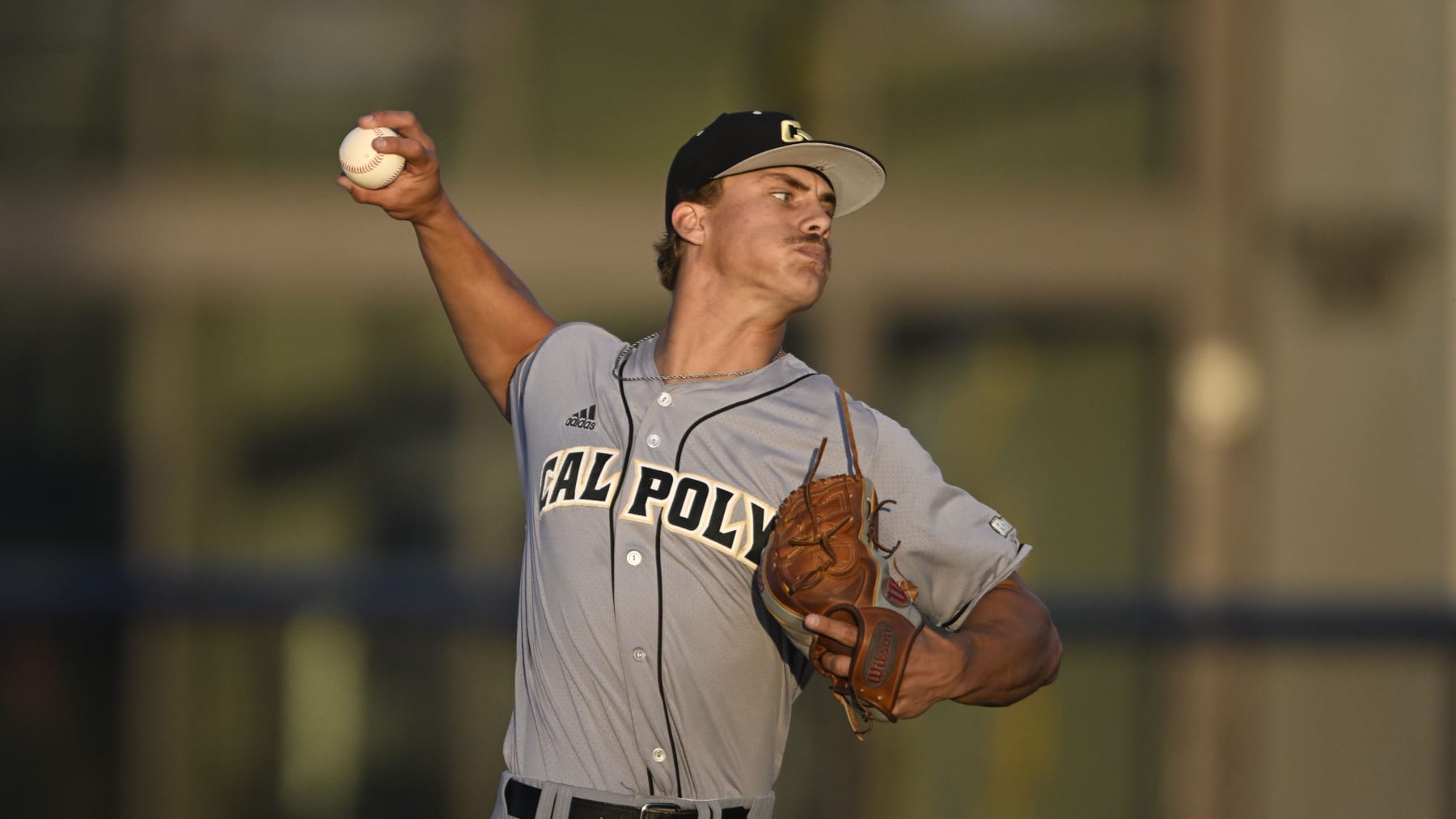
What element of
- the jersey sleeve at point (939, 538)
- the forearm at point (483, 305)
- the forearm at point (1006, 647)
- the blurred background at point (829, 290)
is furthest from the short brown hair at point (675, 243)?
the blurred background at point (829, 290)

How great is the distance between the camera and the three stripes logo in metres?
3.18

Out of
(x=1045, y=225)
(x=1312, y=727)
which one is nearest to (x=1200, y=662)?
(x=1312, y=727)

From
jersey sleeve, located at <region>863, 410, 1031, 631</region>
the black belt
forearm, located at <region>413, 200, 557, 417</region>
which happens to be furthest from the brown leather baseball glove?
forearm, located at <region>413, 200, 557, 417</region>

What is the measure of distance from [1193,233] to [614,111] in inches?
118

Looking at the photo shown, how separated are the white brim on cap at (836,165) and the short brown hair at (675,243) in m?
0.04

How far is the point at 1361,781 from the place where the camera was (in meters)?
6.04

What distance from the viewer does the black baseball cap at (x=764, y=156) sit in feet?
10.3

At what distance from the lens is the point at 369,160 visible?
10.4 ft

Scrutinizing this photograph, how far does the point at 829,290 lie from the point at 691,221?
4804mm

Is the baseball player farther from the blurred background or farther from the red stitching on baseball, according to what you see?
the blurred background

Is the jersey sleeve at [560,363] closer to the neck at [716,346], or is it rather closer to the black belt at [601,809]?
the neck at [716,346]

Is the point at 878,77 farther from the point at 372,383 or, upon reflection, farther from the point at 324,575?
the point at 324,575

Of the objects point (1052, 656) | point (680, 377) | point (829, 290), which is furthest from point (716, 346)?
point (829, 290)

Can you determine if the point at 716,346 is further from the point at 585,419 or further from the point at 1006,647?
the point at 1006,647
